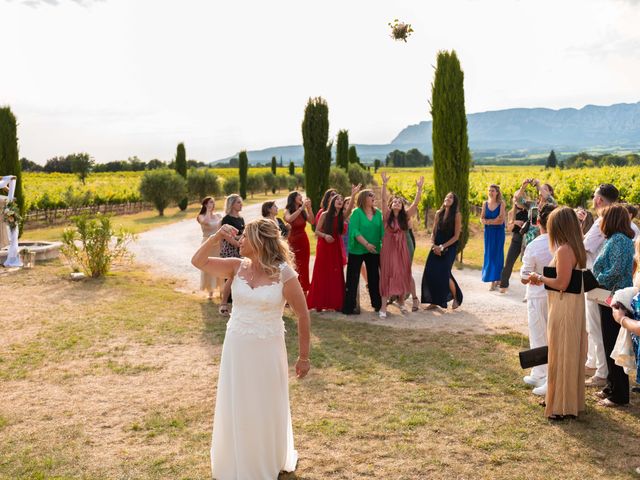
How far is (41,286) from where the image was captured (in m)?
11.6

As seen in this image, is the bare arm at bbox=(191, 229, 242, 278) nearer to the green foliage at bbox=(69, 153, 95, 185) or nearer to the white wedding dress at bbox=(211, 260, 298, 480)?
the white wedding dress at bbox=(211, 260, 298, 480)

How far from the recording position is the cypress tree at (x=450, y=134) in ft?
49.4

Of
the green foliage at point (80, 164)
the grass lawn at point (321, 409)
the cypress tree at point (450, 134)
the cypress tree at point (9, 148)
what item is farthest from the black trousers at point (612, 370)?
the green foliage at point (80, 164)

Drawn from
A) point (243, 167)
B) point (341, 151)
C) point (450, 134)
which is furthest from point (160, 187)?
point (450, 134)

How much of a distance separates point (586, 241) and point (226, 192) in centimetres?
4634

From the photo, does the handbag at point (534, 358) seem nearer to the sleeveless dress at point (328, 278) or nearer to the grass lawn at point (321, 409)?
the grass lawn at point (321, 409)

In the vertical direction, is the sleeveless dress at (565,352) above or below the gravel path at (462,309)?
above

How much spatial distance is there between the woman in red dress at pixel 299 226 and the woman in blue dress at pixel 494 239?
12.1ft

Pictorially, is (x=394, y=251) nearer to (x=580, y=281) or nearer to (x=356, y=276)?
(x=356, y=276)

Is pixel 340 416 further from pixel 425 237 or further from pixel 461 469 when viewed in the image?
pixel 425 237

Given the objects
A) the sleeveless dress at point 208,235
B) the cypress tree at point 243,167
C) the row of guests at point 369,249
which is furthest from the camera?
the cypress tree at point 243,167

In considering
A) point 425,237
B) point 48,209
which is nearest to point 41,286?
point 425,237

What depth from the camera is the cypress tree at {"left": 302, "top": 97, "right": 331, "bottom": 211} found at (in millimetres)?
18969

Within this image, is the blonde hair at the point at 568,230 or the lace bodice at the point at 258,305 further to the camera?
the blonde hair at the point at 568,230
